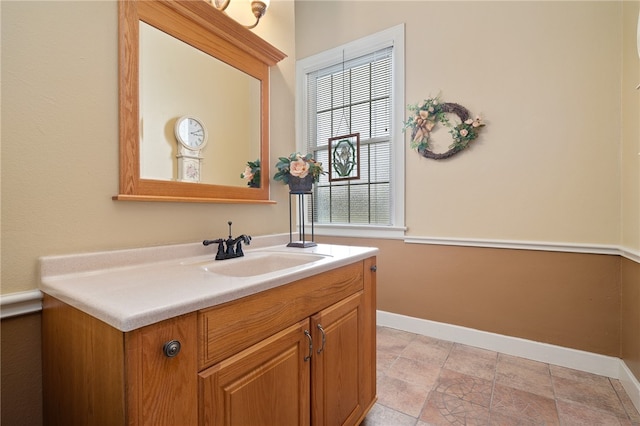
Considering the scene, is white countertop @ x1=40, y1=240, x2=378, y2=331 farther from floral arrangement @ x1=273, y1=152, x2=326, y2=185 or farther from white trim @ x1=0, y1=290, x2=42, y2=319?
floral arrangement @ x1=273, y1=152, x2=326, y2=185

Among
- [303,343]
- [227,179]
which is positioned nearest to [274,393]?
[303,343]

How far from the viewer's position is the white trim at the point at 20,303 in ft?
2.74

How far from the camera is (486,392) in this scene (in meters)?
1.75

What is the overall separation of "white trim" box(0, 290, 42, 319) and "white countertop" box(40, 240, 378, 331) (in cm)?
3

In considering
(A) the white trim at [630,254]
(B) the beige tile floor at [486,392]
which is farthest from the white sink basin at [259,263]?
(A) the white trim at [630,254]

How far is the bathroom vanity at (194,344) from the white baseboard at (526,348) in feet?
4.83

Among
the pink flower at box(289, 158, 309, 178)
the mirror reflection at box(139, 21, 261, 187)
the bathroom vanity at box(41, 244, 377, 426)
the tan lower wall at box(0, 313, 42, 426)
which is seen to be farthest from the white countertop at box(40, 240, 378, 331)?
the pink flower at box(289, 158, 309, 178)

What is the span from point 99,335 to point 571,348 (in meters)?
2.70

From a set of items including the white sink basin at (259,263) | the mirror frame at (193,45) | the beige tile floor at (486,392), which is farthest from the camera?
the beige tile floor at (486,392)

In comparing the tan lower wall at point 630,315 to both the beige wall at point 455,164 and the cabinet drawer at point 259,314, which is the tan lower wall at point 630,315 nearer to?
the beige wall at point 455,164

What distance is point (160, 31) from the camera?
1218 mm

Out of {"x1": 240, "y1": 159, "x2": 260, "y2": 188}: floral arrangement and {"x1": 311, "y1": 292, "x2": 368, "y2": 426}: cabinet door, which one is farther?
{"x1": 240, "y1": 159, "x2": 260, "y2": 188}: floral arrangement

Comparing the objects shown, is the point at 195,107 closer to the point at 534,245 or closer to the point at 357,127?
the point at 357,127

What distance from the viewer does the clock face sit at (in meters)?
1.31
